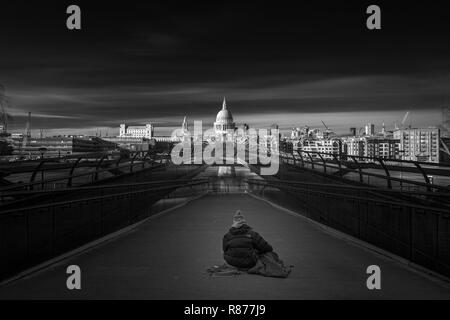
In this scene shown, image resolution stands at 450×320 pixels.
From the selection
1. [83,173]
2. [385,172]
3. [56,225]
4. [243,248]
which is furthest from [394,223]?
[83,173]

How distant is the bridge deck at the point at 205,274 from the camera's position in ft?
21.9

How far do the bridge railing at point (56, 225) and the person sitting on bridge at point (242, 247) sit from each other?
11.2ft

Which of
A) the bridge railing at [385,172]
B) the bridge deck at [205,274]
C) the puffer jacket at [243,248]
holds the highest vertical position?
the bridge railing at [385,172]

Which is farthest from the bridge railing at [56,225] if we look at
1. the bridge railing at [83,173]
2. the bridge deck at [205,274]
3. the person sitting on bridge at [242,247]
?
the person sitting on bridge at [242,247]

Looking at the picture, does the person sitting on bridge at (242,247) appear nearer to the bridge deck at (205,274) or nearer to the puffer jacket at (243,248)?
the puffer jacket at (243,248)

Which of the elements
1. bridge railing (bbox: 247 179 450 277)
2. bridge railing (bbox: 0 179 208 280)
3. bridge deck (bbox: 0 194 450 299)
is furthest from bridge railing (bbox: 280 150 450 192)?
bridge railing (bbox: 0 179 208 280)

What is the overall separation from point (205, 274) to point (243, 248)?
707mm

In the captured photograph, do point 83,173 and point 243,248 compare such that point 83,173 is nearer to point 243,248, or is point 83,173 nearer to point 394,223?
point 243,248

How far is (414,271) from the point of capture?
7910mm

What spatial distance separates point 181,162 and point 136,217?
62.7ft

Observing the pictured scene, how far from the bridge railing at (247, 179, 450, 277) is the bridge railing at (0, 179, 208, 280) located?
597 cm

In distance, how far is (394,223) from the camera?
1109 centimetres

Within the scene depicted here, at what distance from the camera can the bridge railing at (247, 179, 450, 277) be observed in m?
9.03
